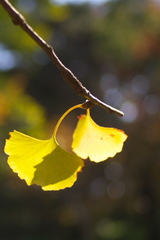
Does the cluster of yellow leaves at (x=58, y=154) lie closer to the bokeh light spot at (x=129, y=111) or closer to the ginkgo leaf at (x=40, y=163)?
the ginkgo leaf at (x=40, y=163)

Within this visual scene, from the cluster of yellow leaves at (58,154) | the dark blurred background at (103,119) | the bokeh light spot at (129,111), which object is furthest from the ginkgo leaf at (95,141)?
the bokeh light spot at (129,111)

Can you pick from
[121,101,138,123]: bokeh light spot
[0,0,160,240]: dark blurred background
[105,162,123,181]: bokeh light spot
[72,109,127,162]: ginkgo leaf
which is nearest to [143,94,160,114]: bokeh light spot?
[0,0,160,240]: dark blurred background

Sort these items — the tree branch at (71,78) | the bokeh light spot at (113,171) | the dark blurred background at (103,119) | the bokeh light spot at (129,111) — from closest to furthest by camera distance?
the tree branch at (71,78) → the dark blurred background at (103,119) → the bokeh light spot at (129,111) → the bokeh light spot at (113,171)

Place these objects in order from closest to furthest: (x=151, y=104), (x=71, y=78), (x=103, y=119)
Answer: (x=71, y=78) → (x=151, y=104) → (x=103, y=119)

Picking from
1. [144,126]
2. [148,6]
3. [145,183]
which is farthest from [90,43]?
[145,183]

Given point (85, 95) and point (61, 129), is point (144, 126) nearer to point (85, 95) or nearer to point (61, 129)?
point (61, 129)

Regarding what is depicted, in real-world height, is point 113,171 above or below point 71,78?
above

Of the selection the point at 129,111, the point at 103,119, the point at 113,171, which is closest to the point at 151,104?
the point at 129,111

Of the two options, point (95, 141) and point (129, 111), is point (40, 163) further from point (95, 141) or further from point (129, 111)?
point (129, 111)
